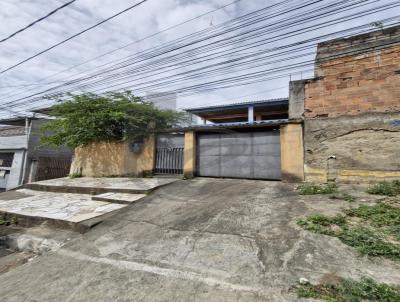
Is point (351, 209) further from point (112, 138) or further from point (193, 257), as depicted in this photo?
point (112, 138)

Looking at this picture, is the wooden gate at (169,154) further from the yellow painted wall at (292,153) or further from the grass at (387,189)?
the grass at (387,189)

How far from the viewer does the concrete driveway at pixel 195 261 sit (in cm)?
237

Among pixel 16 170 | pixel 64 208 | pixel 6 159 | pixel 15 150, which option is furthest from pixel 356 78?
pixel 6 159

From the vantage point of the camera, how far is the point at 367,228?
11.0 ft

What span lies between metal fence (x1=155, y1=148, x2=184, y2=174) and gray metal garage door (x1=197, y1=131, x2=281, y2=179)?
873 mm

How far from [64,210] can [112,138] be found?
213 inches

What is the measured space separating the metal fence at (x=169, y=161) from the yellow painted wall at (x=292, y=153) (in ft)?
13.5

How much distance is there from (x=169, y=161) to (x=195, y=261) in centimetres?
693

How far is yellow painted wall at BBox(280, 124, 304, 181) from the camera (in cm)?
726

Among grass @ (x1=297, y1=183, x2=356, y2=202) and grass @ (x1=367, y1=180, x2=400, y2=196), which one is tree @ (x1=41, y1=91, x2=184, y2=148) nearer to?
grass @ (x1=297, y1=183, x2=356, y2=202)

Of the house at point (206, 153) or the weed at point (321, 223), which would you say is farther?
the house at point (206, 153)

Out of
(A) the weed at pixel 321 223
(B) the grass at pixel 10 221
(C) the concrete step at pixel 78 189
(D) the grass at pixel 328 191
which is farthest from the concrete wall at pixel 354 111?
(B) the grass at pixel 10 221

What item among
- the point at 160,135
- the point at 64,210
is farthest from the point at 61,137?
the point at 64,210

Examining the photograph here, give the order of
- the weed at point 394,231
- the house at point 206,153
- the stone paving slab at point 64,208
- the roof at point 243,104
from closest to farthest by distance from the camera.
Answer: the weed at point 394,231 < the stone paving slab at point 64,208 < the house at point 206,153 < the roof at point 243,104
